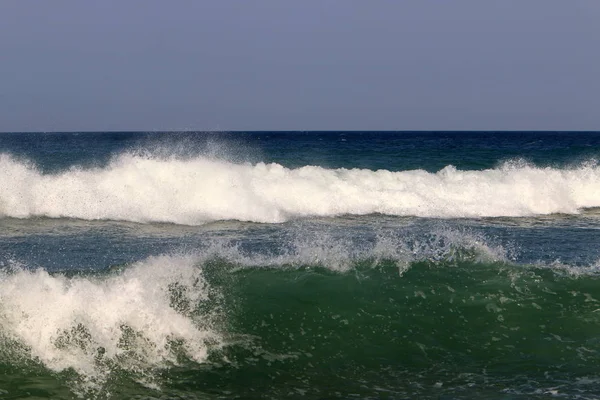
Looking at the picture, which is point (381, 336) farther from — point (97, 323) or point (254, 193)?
point (254, 193)

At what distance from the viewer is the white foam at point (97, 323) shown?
6.54m

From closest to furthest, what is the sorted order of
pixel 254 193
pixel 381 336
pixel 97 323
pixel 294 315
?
pixel 97 323 → pixel 381 336 → pixel 294 315 → pixel 254 193

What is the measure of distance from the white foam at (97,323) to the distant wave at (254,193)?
9.30 metres

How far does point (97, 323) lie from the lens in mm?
6914

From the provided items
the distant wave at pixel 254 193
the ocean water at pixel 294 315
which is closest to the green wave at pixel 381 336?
the ocean water at pixel 294 315

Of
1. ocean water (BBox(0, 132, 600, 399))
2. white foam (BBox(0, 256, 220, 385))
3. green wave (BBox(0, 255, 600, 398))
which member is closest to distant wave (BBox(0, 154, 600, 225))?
ocean water (BBox(0, 132, 600, 399))

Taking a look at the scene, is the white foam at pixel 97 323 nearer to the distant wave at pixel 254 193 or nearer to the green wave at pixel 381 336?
the green wave at pixel 381 336

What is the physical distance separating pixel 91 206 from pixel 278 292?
1010 centimetres

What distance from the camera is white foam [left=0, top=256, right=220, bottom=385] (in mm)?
6535

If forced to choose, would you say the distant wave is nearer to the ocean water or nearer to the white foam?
the ocean water

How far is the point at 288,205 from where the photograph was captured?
18922 mm


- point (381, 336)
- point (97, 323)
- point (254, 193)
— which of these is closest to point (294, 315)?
point (381, 336)

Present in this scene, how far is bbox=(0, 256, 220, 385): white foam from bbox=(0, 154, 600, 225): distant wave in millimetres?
9301

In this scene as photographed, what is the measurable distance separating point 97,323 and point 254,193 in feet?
38.9
